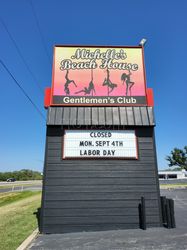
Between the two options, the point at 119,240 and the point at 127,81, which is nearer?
the point at 119,240

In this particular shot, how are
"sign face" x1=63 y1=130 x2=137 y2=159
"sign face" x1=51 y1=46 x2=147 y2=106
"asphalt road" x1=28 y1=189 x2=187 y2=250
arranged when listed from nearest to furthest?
"asphalt road" x1=28 y1=189 x2=187 y2=250 < "sign face" x1=63 y1=130 x2=137 y2=159 < "sign face" x1=51 y1=46 x2=147 y2=106

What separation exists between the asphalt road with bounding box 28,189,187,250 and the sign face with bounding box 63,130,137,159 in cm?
270

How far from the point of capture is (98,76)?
991 centimetres

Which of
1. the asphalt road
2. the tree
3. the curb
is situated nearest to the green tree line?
the tree

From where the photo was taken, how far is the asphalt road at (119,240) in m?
5.87

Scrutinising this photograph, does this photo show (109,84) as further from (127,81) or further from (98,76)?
(127,81)

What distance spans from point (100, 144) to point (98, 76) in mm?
3171

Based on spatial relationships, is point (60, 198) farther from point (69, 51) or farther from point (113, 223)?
point (69, 51)

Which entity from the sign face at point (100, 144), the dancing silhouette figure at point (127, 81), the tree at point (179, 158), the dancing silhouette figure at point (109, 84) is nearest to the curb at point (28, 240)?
the sign face at point (100, 144)

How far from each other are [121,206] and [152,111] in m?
3.95

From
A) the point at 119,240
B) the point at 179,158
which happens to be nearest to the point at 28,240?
the point at 119,240

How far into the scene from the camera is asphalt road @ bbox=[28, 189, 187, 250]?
5.87m

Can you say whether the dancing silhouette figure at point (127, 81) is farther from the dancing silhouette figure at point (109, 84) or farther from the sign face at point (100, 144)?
the sign face at point (100, 144)

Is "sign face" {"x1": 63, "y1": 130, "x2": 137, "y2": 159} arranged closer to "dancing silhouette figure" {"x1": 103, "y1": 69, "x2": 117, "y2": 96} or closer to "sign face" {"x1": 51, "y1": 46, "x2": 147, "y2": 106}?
"sign face" {"x1": 51, "y1": 46, "x2": 147, "y2": 106}
